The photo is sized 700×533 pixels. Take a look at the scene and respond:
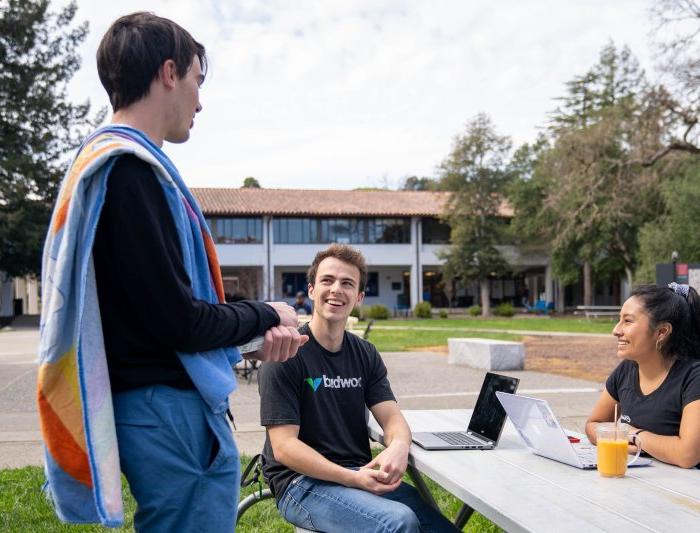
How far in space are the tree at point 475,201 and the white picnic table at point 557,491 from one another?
40503 millimetres

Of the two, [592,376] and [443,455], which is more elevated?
[443,455]

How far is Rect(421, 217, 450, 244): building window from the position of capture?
1847 inches

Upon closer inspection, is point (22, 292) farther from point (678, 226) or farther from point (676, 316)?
point (676, 316)

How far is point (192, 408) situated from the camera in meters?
1.59

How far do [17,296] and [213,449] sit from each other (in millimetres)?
53423

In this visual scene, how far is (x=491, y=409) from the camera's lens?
299cm

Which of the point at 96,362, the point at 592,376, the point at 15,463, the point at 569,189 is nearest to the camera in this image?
the point at 96,362

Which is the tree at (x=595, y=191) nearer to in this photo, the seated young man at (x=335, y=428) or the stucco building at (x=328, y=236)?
the stucco building at (x=328, y=236)

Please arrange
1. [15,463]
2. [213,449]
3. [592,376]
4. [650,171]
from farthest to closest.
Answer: [650,171] < [592,376] < [15,463] < [213,449]

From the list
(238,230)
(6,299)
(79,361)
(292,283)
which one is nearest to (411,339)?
(79,361)

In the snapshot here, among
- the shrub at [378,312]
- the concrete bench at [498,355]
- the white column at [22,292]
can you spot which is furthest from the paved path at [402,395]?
the white column at [22,292]

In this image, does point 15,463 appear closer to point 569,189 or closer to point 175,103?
point 175,103

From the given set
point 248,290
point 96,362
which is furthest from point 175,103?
point 248,290

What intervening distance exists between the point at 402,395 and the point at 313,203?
3480cm
